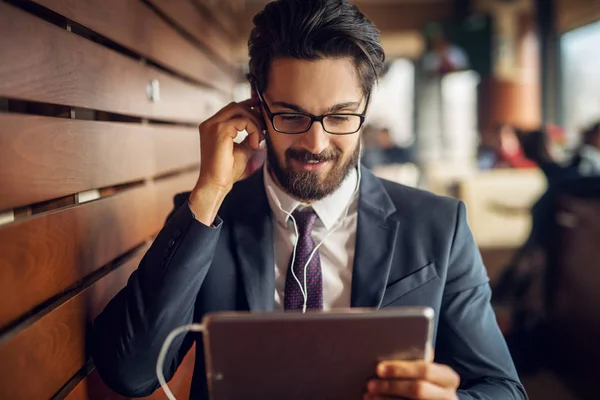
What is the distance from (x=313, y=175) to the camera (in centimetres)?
145

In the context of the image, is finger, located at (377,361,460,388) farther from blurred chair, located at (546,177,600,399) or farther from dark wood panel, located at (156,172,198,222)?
blurred chair, located at (546,177,600,399)

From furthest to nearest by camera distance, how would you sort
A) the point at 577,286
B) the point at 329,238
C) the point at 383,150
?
the point at 383,150 → the point at 577,286 → the point at 329,238

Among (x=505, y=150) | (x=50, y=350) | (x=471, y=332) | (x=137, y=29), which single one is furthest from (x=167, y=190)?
(x=505, y=150)

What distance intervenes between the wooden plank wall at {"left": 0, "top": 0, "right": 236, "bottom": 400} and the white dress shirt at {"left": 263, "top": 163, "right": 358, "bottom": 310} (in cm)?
42

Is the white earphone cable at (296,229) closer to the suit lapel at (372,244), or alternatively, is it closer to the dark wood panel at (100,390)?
the suit lapel at (372,244)

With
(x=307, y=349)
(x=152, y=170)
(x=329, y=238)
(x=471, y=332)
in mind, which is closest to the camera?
(x=307, y=349)

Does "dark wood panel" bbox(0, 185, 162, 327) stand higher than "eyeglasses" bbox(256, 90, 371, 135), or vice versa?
"eyeglasses" bbox(256, 90, 371, 135)

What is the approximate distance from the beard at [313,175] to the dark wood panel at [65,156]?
40 cm

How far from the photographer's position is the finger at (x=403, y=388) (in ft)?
3.21

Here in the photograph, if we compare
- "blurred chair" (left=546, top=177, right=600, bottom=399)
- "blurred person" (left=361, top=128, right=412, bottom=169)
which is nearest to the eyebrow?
"blurred chair" (left=546, top=177, right=600, bottom=399)

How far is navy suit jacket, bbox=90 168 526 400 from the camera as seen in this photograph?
1.28m

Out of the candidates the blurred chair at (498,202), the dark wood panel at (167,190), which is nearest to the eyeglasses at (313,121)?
the dark wood panel at (167,190)

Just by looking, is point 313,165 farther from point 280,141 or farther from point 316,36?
point 316,36

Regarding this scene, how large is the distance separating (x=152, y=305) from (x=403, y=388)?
0.56 m
